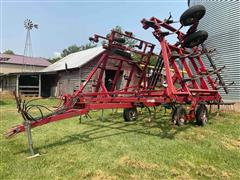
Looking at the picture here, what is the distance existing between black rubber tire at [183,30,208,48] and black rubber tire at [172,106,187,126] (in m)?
2.17

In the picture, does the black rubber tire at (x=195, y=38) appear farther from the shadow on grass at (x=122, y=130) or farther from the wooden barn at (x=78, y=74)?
the wooden barn at (x=78, y=74)

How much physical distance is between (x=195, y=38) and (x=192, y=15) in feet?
2.33

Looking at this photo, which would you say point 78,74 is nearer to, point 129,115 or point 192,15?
point 129,115

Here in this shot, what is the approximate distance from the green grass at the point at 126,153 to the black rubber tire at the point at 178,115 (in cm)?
32

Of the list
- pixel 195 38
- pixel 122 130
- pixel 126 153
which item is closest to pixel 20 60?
pixel 122 130

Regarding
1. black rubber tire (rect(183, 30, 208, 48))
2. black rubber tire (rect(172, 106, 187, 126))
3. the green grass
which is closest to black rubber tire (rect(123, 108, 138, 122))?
the green grass

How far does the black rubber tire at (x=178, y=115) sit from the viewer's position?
6641 millimetres

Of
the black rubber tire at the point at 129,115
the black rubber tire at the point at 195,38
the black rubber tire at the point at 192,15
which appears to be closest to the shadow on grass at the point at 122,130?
the black rubber tire at the point at 129,115

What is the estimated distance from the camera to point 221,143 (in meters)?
5.87

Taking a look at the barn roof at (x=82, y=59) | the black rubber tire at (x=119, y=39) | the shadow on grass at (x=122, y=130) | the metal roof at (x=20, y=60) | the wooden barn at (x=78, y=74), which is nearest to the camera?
the shadow on grass at (x=122, y=130)

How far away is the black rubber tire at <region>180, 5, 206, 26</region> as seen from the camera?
281 inches

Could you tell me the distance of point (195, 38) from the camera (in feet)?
24.8

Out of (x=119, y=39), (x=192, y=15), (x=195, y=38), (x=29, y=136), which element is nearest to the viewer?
(x=29, y=136)

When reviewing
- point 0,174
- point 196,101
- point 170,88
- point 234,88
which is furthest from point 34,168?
point 234,88
